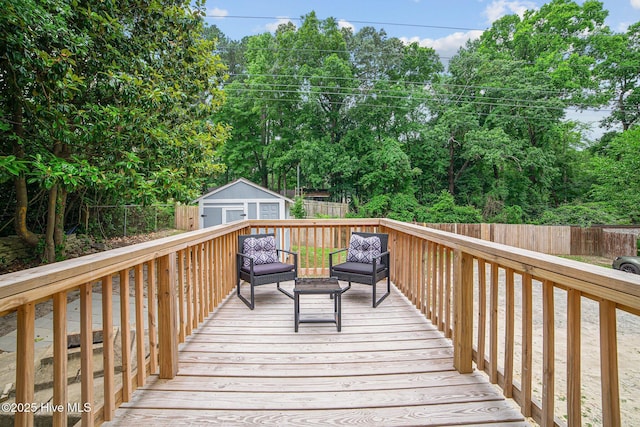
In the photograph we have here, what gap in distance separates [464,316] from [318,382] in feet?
3.50

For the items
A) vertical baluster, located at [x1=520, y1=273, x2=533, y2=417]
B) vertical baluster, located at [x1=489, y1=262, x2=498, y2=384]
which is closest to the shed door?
vertical baluster, located at [x1=489, y1=262, x2=498, y2=384]

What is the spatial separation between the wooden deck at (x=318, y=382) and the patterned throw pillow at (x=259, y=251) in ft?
2.86

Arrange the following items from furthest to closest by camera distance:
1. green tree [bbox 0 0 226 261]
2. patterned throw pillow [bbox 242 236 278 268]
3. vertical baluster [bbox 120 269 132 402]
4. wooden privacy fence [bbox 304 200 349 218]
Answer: wooden privacy fence [bbox 304 200 349 218] → green tree [bbox 0 0 226 261] → patterned throw pillow [bbox 242 236 278 268] → vertical baluster [bbox 120 269 132 402]

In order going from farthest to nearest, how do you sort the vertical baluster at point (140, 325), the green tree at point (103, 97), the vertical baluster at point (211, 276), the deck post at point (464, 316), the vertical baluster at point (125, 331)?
the green tree at point (103, 97) → the vertical baluster at point (211, 276) → the deck post at point (464, 316) → the vertical baluster at point (140, 325) → the vertical baluster at point (125, 331)

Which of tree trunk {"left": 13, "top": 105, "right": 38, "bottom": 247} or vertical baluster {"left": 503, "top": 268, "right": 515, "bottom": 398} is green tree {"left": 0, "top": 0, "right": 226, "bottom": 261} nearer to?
tree trunk {"left": 13, "top": 105, "right": 38, "bottom": 247}

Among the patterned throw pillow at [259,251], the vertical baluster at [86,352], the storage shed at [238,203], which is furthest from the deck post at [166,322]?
the storage shed at [238,203]

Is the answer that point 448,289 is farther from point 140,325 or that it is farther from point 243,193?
point 243,193

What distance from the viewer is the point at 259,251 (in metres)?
3.90

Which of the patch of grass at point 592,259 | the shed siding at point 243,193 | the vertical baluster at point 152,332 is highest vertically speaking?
the shed siding at point 243,193

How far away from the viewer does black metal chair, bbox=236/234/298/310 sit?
3.58 meters

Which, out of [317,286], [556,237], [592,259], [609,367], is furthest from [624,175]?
[609,367]

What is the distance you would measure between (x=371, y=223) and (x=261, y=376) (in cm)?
298

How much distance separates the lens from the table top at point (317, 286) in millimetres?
2986

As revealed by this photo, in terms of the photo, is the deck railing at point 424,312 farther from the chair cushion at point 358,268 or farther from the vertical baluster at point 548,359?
the chair cushion at point 358,268
